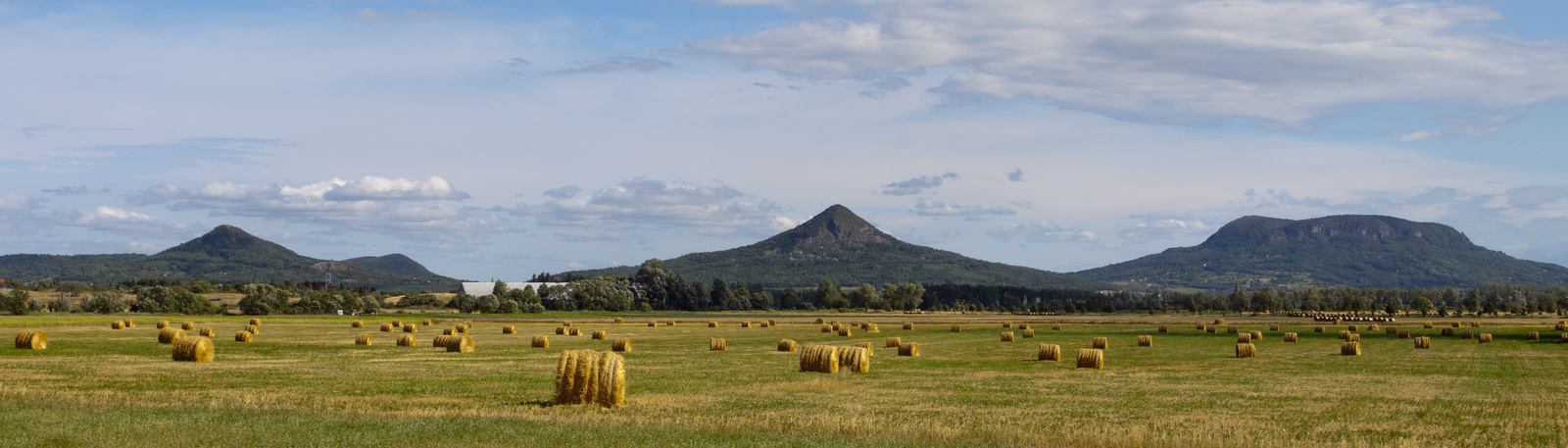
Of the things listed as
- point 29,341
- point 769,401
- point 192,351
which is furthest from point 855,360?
point 29,341

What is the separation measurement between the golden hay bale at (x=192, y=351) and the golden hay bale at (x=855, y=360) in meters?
18.0

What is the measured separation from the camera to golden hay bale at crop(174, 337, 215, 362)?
31984 millimetres

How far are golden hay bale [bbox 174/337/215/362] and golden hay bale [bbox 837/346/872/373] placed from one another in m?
18.0

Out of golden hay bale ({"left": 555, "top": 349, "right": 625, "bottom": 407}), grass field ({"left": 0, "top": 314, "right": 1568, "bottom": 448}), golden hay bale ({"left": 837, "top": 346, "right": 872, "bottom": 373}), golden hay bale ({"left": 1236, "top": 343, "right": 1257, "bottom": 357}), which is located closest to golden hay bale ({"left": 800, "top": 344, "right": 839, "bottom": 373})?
golden hay bale ({"left": 837, "top": 346, "right": 872, "bottom": 373})

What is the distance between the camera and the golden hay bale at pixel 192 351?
3198 cm

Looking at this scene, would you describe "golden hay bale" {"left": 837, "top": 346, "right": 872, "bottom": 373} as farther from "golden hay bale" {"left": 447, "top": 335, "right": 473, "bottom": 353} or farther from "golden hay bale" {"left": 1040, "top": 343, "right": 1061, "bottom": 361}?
"golden hay bale" {"left": 447, "top": 335, "right": 473, "bottom": 353}

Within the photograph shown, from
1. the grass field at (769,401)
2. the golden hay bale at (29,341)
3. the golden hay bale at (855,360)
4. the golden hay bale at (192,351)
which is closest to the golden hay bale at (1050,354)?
the grass field at (769,401)

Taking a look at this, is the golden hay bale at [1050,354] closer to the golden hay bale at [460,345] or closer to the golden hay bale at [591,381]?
the golden hay bale at [460,345]

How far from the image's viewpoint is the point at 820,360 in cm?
3109

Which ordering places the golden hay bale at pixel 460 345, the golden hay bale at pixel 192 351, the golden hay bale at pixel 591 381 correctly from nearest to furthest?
the golden hay bale at pixel 591 381 → the golden hay bale at pixel 192 351 → the golden hay bale at pixel 460 345

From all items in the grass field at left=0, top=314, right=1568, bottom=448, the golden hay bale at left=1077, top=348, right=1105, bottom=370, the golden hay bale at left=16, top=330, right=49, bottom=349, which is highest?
the golden hay bale at left=16, top=330, right=49, bottom=349

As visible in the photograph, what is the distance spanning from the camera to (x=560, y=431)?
1684cm

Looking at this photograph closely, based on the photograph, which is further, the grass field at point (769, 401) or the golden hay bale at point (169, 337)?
→ the golden hay bale at point (169, 337)

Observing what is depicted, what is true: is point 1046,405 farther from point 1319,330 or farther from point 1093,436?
point 1319,330
